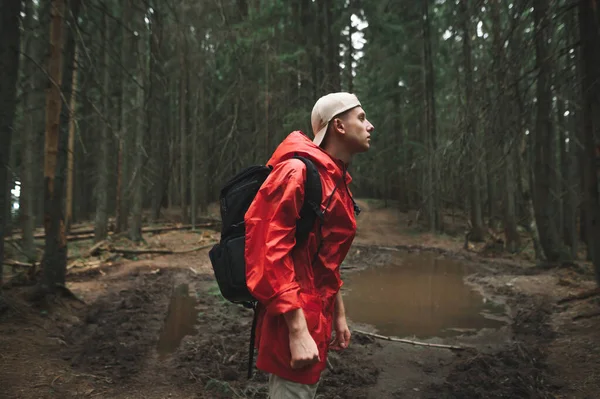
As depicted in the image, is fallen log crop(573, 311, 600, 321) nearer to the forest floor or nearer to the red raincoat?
the forest floor

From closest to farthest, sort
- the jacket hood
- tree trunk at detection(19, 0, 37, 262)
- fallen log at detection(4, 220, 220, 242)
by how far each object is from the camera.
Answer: the jacket hood, tree trunk at detection(19, 0, 37, 262), fallen log at detection(4, 220, 220, 242)

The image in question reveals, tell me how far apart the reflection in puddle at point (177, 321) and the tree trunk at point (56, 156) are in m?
1.91

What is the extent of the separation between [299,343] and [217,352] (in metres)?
4.00

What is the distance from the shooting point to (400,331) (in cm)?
724

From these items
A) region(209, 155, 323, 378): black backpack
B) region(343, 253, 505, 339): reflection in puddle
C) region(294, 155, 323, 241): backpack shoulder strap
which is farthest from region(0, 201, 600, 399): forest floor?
region(294, 155, 323, 241): backpack shoulder strap

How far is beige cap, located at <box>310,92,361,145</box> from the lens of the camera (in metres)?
2.35

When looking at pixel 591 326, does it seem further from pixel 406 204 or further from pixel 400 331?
pixel 406 204

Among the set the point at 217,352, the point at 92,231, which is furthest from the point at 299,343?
the point at 92,231

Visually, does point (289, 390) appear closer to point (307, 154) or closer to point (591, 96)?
point (307, 154)

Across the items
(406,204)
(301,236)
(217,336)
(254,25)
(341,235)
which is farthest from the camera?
(406,204)

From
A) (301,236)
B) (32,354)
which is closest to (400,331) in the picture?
(32,354)

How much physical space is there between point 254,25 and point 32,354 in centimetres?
1321

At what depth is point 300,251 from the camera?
2082mm

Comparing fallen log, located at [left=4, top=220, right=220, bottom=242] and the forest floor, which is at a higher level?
fallen log, located at [left=4, top=220, right=220, bottom=242]
